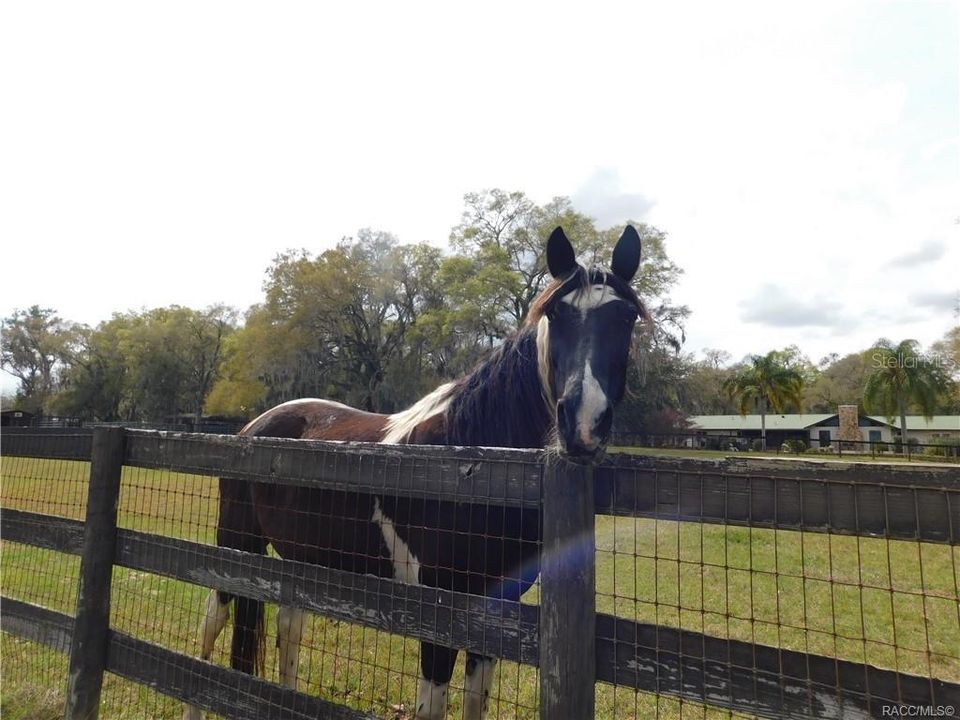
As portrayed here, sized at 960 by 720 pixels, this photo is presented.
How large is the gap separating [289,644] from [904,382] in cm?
4279

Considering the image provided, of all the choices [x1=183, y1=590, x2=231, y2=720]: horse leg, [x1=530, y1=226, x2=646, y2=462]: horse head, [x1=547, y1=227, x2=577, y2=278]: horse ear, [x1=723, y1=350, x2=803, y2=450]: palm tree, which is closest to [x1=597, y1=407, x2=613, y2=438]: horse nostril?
[x1=530, y1=226, x2=646, y2=462]: horse head

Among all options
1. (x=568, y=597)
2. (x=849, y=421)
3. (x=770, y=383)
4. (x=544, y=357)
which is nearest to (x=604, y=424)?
(x=568, y=597)

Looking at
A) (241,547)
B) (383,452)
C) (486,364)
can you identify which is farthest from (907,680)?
(241,547)

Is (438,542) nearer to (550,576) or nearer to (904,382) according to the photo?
(550,576)

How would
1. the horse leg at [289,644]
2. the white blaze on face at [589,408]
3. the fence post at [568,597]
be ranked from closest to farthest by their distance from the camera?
the fence post at [568,597] < the white blaze on face at [589,408] < the horse leg at [289,644]

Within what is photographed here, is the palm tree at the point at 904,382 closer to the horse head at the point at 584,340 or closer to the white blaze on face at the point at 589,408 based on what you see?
the horse head at the point at 584,340

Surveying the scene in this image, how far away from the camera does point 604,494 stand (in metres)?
1.71

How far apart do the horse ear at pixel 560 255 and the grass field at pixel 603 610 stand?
4.20 feet

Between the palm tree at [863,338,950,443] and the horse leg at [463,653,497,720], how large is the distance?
4224 cm

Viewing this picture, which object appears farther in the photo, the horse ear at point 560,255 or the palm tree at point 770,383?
the palm tree at point 770,383

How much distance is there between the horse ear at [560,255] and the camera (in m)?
2.66

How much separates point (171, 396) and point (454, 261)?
30403 millimetres

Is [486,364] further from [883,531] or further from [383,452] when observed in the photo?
[883,531]

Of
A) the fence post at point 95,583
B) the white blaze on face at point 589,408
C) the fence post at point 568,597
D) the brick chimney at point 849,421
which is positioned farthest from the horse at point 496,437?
the brick chimney at point 849,421
